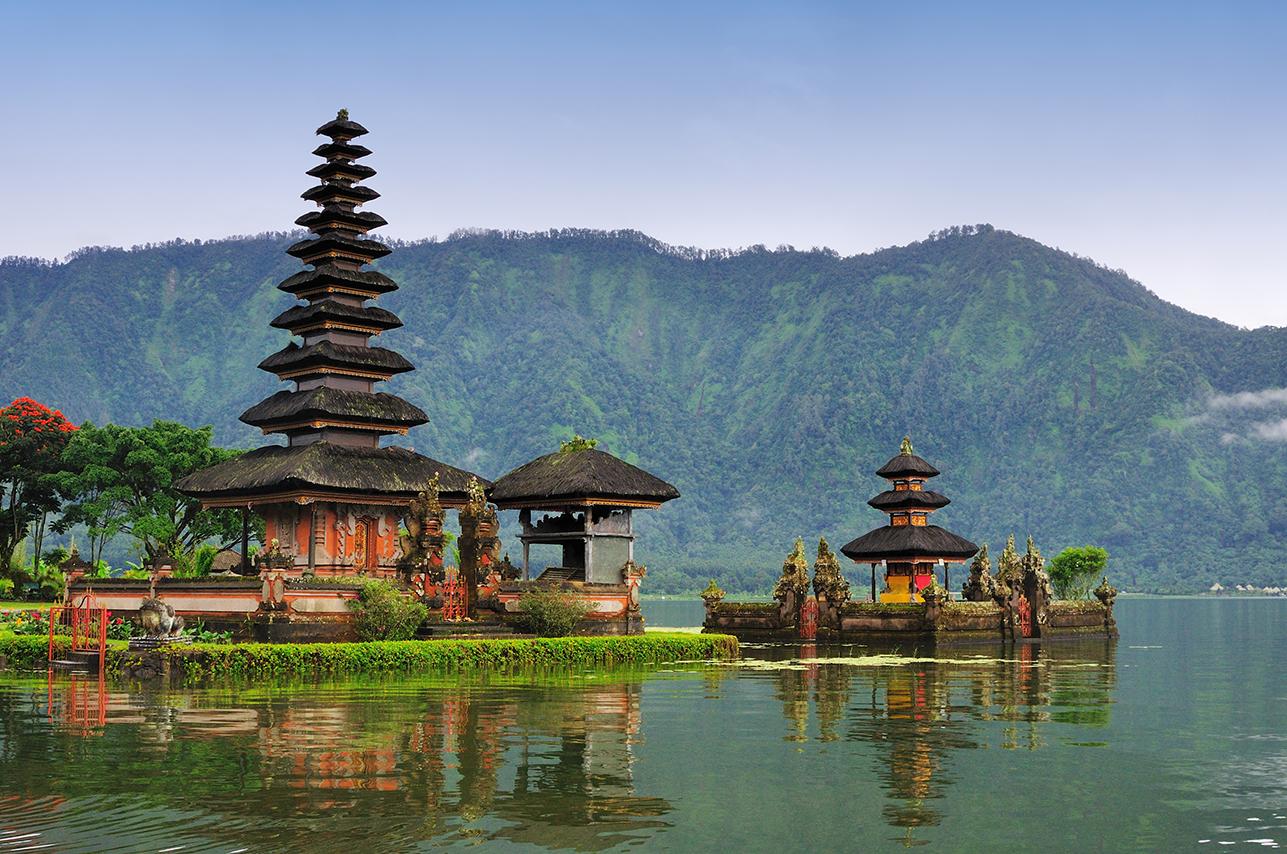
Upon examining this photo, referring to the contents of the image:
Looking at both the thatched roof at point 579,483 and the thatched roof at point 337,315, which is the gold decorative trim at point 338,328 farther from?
the thatched roof at point 579,483

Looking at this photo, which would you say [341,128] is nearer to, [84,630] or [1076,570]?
[84,630]

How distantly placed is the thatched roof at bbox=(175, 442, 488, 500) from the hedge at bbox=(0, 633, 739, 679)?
11.1m

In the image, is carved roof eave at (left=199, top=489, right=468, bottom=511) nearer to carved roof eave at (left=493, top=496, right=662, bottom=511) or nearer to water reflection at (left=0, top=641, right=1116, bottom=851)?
carved roof eave at (left=493, top=496, right=662, bottom=511)

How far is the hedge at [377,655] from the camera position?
126ft

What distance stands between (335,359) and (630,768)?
40.3m

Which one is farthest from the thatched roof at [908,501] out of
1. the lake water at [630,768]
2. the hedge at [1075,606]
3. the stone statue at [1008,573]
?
the lake water at [630,768]

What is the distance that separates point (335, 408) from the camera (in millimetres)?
57625

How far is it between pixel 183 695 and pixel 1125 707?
21.0 m

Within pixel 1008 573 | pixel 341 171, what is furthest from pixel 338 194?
pixel 1008 573

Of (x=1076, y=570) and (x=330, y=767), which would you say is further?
(x=1076, y=570)

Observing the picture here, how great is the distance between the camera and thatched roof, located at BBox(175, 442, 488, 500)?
53.5m

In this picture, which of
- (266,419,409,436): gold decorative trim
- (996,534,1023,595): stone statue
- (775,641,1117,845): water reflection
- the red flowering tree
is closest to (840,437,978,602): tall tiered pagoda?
(996,534,1023,595): stone statue

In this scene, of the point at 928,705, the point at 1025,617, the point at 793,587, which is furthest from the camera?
the point at 1025,617

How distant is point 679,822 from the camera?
1733 centimetres
